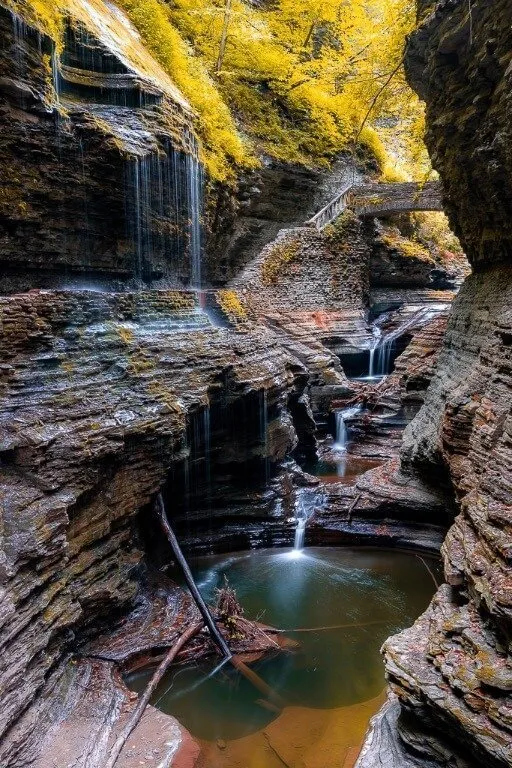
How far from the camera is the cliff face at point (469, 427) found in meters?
4.05

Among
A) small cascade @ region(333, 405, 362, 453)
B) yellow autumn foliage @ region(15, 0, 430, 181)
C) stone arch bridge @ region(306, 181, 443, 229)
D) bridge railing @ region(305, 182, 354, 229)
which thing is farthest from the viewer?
bridge railing @ region(305, 182, 354, 229)

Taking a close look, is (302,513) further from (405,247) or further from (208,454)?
(405,247)

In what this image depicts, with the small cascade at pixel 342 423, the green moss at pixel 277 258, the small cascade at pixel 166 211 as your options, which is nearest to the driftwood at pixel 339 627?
the small cascade at pixel 342 423

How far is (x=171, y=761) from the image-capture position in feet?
17.3

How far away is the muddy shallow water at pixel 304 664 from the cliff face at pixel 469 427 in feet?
4.77

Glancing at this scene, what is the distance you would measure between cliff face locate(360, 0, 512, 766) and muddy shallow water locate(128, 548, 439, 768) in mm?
1454

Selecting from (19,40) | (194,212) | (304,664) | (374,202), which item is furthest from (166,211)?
(374,202)

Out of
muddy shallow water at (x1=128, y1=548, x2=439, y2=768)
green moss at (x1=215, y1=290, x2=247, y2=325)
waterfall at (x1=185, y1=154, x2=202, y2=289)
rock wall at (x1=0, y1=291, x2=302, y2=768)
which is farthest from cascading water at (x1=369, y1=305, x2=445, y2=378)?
muddy shallow water at (x1=128, y1=548, x2=439, y2=768)

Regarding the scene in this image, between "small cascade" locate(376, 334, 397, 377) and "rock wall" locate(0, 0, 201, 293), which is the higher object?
"rock wall" locate(0, 0, 201, 293)

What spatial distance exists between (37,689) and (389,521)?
7091 millimetres

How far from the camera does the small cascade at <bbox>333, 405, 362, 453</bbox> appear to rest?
15641 millimetres

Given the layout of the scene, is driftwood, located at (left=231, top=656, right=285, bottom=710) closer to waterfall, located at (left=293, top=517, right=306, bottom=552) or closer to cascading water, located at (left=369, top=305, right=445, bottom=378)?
waterfall, located at (left=293, top=517, right=306, bottom=552)

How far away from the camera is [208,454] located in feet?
33.2

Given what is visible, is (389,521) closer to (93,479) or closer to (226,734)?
(226,734)
